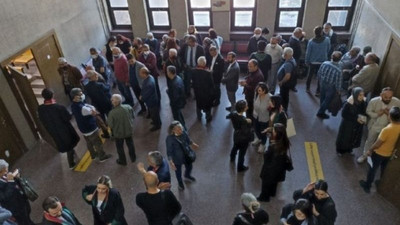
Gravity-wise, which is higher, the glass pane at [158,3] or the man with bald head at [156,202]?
the glass pane at [158,3]

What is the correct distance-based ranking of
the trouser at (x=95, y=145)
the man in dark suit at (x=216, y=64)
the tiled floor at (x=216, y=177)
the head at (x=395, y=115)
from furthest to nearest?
1. the man in dark suit at (x=216, y=64)
2. the trouser at (x=95, y=145)
3. the tiled floor at (x=216, y=177)
4. the head at (x=395, y=115)

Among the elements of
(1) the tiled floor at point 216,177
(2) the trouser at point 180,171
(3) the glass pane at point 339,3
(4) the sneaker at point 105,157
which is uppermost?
(3) the glass pane at point 339,3

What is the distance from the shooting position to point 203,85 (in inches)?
268

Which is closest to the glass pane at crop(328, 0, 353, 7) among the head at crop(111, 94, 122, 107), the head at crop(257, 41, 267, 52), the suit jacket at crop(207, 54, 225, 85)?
the head at crop(257, 41, 267, 52)

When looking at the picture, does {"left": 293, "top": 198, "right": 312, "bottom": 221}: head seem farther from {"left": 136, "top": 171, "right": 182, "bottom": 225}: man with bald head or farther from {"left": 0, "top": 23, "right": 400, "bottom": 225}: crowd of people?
{"left": 136, "top": 171, "right": 182, "bottom": 225}: man with bald head

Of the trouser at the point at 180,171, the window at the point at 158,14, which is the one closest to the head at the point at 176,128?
the trouser at the point at 180,171

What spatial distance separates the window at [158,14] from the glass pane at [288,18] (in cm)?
352

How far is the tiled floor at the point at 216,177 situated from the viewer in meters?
5.30

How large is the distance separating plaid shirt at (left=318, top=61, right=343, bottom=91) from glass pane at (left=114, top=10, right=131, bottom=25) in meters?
6.36

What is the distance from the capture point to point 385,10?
6.75 meters

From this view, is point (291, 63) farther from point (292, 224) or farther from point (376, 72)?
point (292, 224)

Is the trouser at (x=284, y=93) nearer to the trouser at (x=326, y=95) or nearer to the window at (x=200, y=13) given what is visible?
the trouser at (x=326, y=95)

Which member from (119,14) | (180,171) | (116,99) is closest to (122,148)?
(116,99)

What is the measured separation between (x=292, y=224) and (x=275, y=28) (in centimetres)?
722
